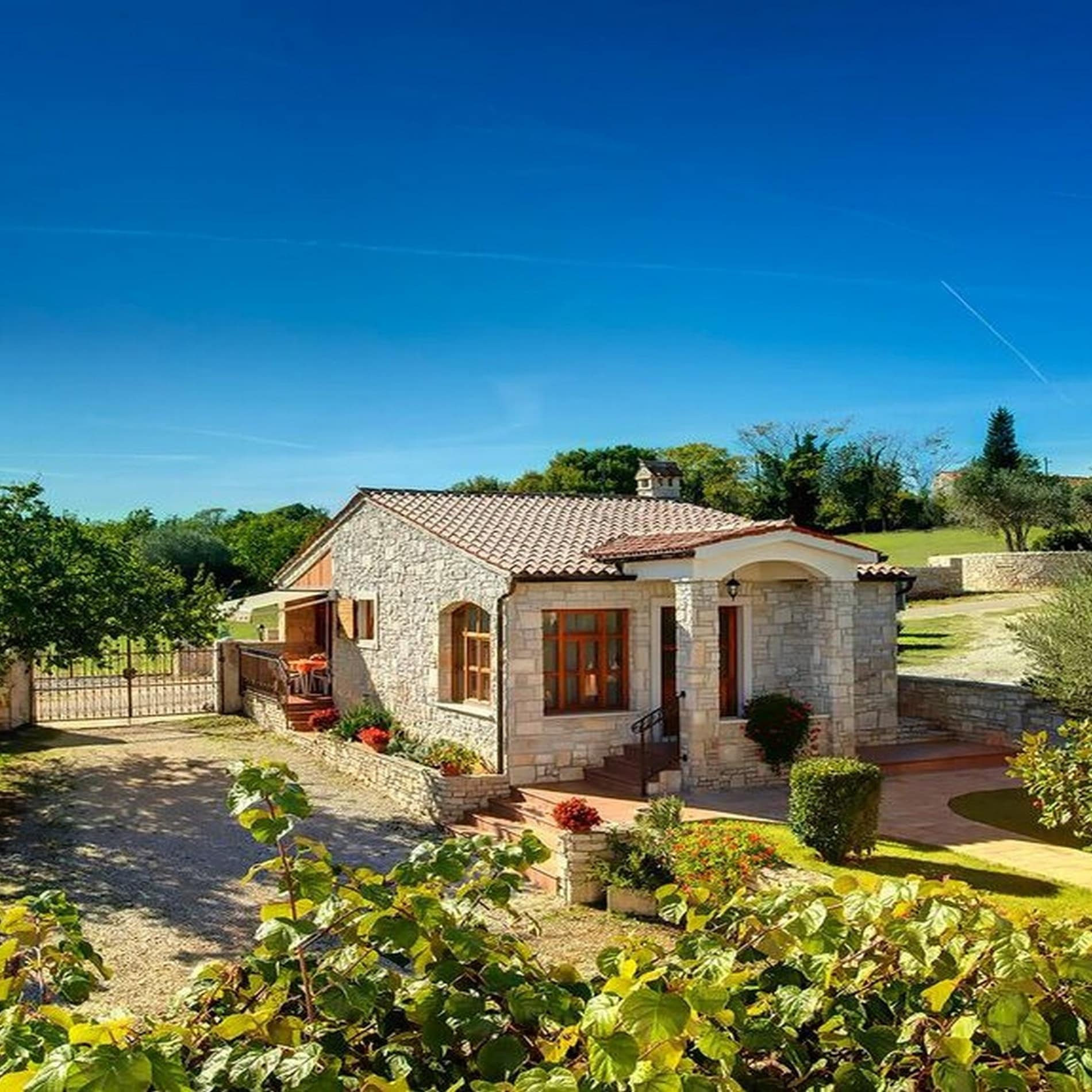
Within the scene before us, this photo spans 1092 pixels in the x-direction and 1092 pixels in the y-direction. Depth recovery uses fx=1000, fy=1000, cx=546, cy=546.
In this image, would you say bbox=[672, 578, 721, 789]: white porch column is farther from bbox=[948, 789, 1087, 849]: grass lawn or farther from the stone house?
bbox=[948, 789, 1087, 849]: grass lawn

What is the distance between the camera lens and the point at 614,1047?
252cm

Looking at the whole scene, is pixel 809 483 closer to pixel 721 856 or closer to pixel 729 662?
pixel 729 662

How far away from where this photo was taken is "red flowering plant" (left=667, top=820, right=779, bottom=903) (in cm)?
1253

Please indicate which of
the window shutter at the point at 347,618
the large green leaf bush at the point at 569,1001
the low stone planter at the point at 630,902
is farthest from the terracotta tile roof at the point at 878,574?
the large green leaf bush at the point at 569,1001

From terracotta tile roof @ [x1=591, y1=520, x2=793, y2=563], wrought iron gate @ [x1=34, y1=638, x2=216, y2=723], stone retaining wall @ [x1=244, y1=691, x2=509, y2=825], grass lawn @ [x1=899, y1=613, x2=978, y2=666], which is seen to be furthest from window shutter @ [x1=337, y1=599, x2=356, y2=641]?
grass lawn @ [x1=899, y1=613, x2=978, y2=666]

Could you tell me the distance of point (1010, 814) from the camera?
16.4m

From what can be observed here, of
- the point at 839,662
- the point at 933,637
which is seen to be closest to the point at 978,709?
the point at 839,662

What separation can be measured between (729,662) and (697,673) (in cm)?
267

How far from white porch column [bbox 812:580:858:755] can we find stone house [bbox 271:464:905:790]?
0.11ft

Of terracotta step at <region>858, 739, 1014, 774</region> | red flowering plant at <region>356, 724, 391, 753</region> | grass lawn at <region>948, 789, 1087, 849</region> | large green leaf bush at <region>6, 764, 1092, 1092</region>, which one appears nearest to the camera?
large green leaf bush at <region>6, 764, 1092, 1092</region>

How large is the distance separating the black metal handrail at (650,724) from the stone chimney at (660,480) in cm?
1167

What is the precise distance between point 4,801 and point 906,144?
2194cm

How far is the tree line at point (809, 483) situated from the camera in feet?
218

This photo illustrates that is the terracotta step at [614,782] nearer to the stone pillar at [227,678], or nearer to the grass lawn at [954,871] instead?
the grass lawn at [954,871]
